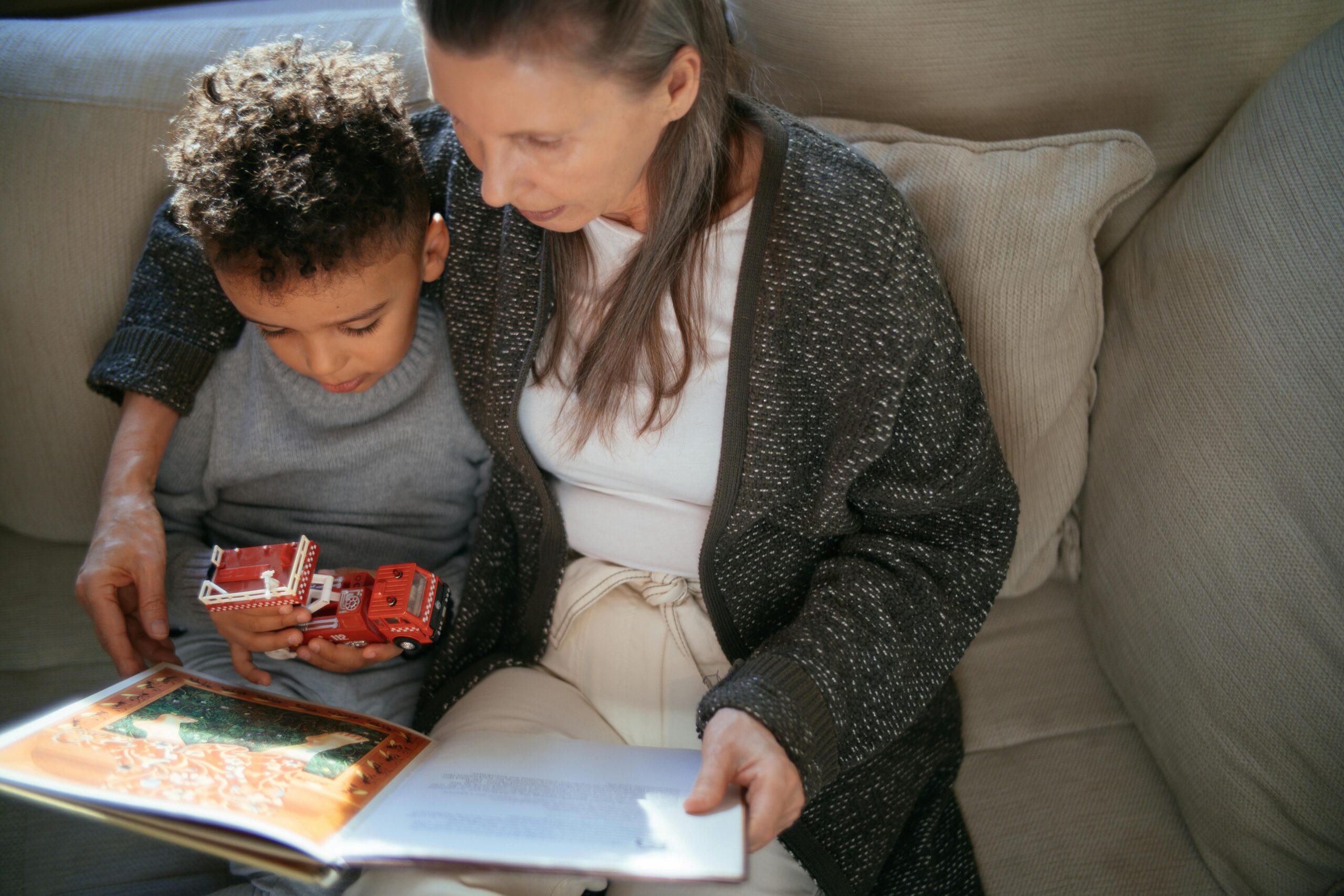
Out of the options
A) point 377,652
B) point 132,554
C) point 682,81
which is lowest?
point 377,652

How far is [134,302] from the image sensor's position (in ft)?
3.84

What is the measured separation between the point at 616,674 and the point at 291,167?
69cm

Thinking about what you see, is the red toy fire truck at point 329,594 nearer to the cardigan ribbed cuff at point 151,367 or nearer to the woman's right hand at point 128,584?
the woman's right hand at point 128,584

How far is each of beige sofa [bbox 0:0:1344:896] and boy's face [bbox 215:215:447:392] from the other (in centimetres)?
34

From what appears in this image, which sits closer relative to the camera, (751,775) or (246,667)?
(751,775)

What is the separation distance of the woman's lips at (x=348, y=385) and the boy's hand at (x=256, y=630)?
0.29 m

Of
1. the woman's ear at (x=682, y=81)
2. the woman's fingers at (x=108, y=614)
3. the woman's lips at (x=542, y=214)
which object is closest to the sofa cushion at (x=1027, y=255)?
the woman's ear at (x=682, y=81)

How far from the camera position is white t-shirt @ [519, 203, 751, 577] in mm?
988

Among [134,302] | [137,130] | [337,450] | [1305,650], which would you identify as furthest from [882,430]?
[137,130]

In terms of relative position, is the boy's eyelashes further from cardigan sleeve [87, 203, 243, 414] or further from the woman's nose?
the woman's nose

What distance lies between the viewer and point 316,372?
3.53ft

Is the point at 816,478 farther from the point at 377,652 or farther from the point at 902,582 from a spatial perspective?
the point at 377,652

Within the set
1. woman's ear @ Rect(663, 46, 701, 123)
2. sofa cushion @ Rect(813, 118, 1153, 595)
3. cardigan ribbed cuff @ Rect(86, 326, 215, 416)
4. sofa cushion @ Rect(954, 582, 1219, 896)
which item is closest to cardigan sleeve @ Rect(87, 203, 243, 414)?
cardigan ribbed cuff @ Rect(86, 326, 215, 416)

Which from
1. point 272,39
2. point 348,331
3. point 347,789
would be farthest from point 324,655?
point 272,39
